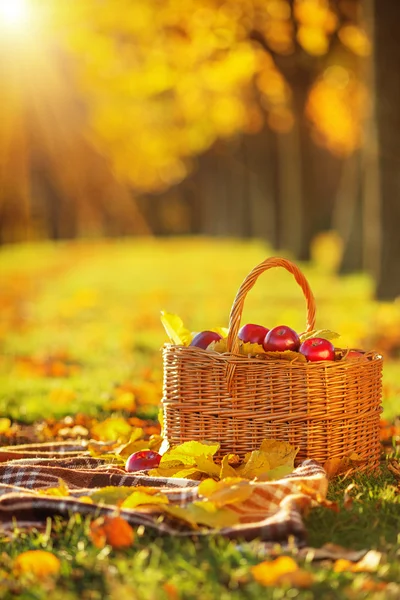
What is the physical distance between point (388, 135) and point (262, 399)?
8.25m

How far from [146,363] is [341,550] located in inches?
194

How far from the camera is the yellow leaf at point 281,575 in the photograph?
8.57ft

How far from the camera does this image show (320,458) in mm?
3828

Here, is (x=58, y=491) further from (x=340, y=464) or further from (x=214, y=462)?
(x=340, y=464)

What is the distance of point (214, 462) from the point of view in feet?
12.5

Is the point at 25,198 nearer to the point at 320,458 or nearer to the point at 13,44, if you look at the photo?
the point at 13,44

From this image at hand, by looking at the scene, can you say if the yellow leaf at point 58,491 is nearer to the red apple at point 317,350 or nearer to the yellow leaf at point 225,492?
the yellow leaf at point 225,492

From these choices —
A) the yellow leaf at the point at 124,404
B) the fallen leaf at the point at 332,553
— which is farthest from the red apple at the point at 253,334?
the yellow leaf at the point at 124,404

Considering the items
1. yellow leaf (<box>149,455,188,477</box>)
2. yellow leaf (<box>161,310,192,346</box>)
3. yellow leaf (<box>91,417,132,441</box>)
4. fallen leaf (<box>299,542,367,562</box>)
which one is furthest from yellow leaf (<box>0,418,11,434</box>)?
fallen leaf (<box>299,542,367,562</box>)

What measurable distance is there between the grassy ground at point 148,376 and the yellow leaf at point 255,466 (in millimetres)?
296

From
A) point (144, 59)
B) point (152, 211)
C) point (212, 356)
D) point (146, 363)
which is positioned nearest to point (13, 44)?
point (144, 59)

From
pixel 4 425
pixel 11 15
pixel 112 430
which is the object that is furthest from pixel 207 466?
pixel 11 15

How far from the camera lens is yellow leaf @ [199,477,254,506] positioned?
3.17m

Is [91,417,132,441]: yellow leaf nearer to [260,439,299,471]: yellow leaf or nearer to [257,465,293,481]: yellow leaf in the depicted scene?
[260,439,299,471]: yellow leaf
